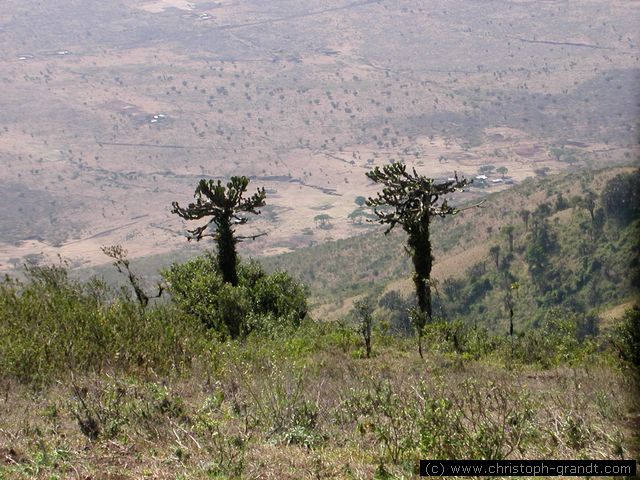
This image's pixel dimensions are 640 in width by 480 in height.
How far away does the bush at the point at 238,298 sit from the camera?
25.9m

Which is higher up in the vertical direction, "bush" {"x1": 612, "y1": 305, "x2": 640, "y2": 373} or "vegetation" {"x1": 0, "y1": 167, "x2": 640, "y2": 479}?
"vegetation" {"x1": 0, "y1": 167, "x2": 640, "y2": 479}

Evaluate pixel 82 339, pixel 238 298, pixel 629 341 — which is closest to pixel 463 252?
pixel 238 298

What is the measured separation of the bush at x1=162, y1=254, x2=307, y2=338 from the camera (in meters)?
25.9

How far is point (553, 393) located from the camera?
1173 centimetres

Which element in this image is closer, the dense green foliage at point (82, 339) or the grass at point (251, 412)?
the grass at point (251, 412)

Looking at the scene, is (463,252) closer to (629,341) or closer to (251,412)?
(629,341)

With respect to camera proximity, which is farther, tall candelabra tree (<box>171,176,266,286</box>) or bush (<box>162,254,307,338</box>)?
tall candelabra tree (<box>171,176,266,286</box>)

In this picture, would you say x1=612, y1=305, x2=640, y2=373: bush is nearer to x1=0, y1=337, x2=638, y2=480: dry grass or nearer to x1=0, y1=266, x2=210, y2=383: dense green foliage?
x1=0, y1=337, x2=638, y2=480: dry grass

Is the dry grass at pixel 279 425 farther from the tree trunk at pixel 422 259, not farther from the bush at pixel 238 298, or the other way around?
the tree trunk at pixel 422 259

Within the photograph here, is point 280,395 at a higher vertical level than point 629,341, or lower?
higher

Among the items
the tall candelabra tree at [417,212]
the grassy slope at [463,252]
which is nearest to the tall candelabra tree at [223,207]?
the tall candelabra tree at [417,212]

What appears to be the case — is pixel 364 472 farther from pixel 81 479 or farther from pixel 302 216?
pixel 302 216

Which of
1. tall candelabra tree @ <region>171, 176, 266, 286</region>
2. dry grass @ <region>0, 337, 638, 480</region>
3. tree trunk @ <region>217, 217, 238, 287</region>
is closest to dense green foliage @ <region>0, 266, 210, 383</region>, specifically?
dry grass @ <region>0, 337, 638, 480</region>

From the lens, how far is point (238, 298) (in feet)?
87.8
